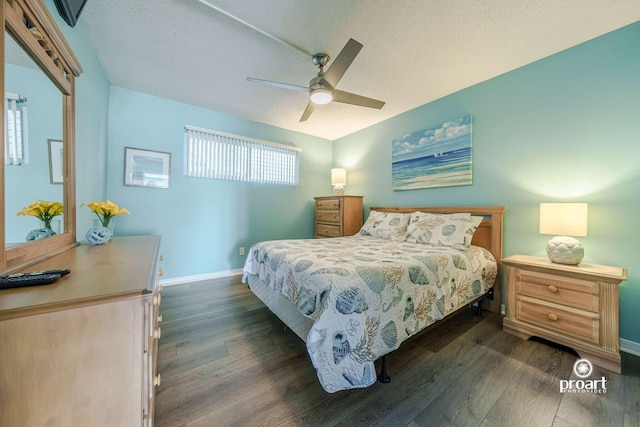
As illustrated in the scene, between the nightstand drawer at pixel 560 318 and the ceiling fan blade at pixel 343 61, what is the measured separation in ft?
7.76

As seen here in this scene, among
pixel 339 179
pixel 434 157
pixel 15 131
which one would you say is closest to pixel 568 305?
pixel 434 157

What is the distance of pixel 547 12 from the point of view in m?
1.57

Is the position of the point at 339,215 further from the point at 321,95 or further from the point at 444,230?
the point at 321,95

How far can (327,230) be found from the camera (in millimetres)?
3758

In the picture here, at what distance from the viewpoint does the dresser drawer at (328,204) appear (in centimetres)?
358

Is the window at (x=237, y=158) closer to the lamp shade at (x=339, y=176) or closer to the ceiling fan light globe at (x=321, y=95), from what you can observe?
the lamp shade at (x=339, y=176)

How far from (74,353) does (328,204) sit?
3.32 meters

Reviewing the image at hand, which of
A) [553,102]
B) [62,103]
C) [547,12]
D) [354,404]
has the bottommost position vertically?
[354,404]

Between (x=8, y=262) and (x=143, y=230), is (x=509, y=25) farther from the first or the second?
(x=143, y=230)

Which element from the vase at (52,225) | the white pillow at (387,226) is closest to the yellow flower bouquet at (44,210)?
the vase at (52,225)

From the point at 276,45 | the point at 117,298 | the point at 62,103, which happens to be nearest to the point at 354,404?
the point at 117,298

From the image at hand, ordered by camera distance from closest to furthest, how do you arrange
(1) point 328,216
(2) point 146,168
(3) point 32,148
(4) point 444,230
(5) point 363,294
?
(3) point 32,148 → (5) point 363,294 → (4) point 444,230 → (2) point 146,168 → (1) point 328,216

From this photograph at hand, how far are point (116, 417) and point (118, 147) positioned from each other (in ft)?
10.00

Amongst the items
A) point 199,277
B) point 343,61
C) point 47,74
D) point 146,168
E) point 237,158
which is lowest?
point 199,277
